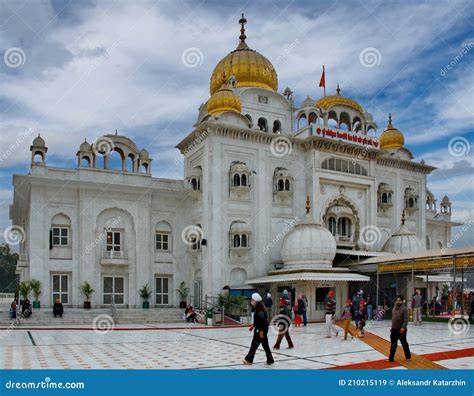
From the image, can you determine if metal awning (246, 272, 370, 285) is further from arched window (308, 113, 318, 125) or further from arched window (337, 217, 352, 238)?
arched window (308, 113, 318, 125)

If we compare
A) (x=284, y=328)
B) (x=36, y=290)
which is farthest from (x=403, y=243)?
(x=284, y=328)

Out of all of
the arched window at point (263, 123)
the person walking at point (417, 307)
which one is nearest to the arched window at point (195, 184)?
the arched window at point (263, 123)

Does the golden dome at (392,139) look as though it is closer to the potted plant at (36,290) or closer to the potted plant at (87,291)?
the potted plant at (87,291)

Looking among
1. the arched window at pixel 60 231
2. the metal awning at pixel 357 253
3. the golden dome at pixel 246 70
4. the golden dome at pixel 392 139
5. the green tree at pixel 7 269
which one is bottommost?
the green tree at pixel 7 269

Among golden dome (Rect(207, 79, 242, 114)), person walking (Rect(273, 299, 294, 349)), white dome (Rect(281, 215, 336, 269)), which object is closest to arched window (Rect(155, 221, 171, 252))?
white dome (Rect(281, 215, 336, 269))

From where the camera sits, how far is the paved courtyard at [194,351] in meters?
11.3

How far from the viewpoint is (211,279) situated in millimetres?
28297

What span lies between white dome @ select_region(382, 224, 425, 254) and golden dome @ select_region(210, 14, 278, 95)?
1184 centimetres

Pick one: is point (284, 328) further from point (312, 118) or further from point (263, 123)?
point (312, 118)

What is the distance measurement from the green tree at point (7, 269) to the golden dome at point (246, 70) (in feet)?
142

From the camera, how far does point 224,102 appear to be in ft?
101

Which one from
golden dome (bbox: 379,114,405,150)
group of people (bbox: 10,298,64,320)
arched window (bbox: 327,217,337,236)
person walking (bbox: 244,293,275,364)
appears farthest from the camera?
golden dome (bbox: 379,114,405,150)

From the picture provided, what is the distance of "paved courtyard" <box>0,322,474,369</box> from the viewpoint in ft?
37.1

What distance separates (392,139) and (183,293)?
18656 mm
